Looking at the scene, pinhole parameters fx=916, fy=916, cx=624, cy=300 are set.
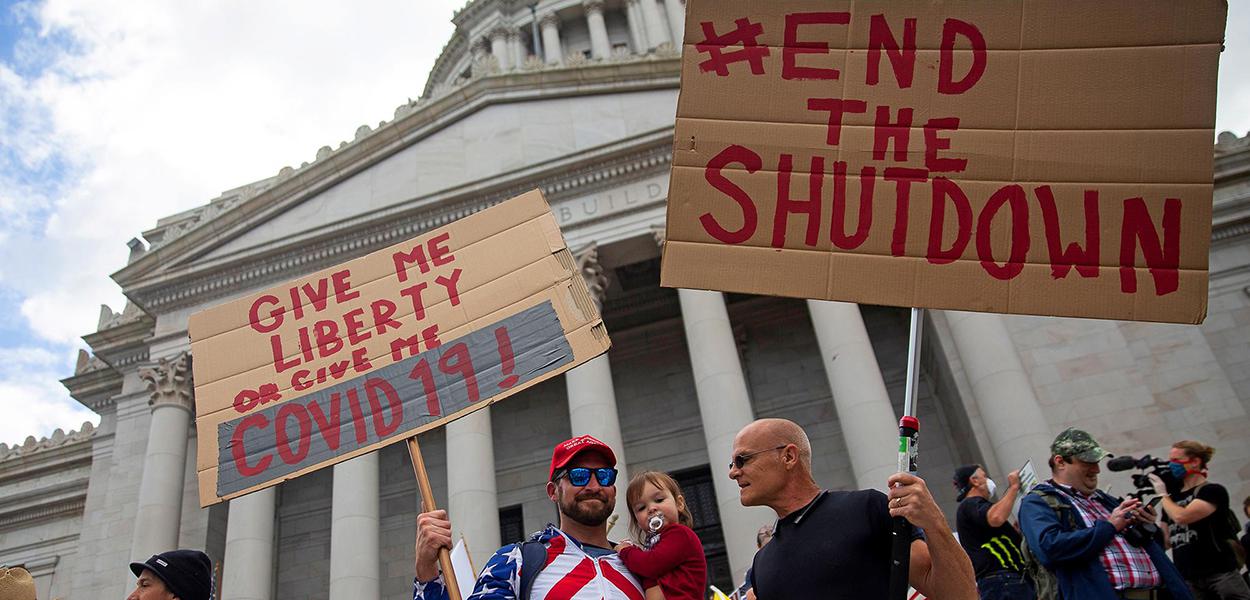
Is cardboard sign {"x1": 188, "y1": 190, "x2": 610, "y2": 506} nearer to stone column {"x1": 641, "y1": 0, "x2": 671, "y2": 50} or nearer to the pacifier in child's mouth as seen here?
the pacifier in child's mouth

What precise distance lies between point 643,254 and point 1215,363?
10876 mm

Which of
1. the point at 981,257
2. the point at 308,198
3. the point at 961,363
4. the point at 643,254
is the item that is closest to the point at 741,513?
the point at 961,363

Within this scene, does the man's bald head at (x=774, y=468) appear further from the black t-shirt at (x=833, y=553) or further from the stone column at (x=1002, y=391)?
the stone column at (x=1002, y=391)

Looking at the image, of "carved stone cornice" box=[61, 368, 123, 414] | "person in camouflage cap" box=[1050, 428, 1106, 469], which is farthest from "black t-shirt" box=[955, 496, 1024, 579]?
"carved stone cornice" box=[61, 368, 123, 414]

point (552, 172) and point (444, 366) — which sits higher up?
point (552, 172)

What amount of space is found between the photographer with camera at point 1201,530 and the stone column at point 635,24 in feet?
117

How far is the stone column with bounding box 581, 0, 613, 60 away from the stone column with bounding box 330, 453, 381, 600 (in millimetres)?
26556

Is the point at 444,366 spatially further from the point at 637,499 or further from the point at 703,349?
the point at 703,349

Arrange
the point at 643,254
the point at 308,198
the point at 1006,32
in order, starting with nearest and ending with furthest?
1. the point at 1006,32
2. the point at 643,254
3. the point at 308,198

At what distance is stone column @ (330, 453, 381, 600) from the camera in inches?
663

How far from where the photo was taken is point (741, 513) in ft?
50.1

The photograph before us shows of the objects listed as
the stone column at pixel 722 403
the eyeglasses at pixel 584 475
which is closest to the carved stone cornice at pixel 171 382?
the stone column at pixel 722 403

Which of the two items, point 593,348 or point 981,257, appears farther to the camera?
point 593,348

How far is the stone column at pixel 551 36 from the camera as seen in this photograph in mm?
41625
